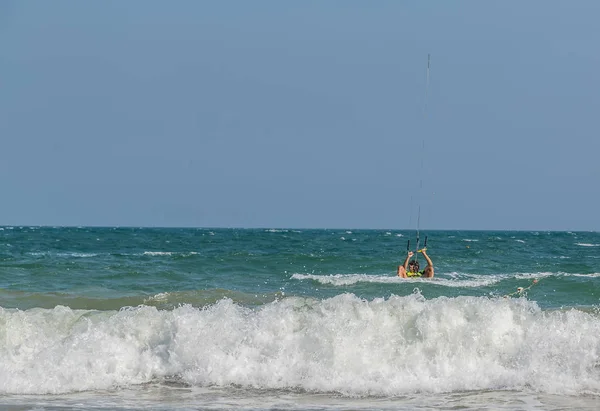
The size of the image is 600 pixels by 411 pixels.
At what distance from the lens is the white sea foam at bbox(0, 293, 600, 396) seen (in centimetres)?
1020

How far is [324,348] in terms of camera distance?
10.8m

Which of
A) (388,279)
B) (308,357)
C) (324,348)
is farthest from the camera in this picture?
(388,279)

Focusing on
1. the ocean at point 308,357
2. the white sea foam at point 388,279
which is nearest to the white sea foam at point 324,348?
the ocean at point 308,357

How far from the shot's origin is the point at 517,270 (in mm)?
28859

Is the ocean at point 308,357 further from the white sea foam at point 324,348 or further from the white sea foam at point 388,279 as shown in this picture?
the white sea foam at point 388,279

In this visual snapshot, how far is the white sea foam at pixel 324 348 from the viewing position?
33.4ft

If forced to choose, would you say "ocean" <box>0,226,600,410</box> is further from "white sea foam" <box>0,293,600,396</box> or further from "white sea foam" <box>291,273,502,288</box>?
"white sea foam" <box>291,273,502,288</box>

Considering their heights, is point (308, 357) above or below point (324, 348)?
below

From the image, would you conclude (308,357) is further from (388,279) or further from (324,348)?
(388,279)

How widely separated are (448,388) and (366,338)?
1.46 meters

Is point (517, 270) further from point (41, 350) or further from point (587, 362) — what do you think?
point (41, 350)

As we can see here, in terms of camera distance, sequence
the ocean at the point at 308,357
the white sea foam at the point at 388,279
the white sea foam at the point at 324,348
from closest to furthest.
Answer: the ocean at the point at 308,357 → the white sea foam at the point at 324,348 → the white sea foam at the point at 388,279

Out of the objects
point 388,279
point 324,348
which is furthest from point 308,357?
point 388,279

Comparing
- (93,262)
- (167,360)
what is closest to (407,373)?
(167,360)
